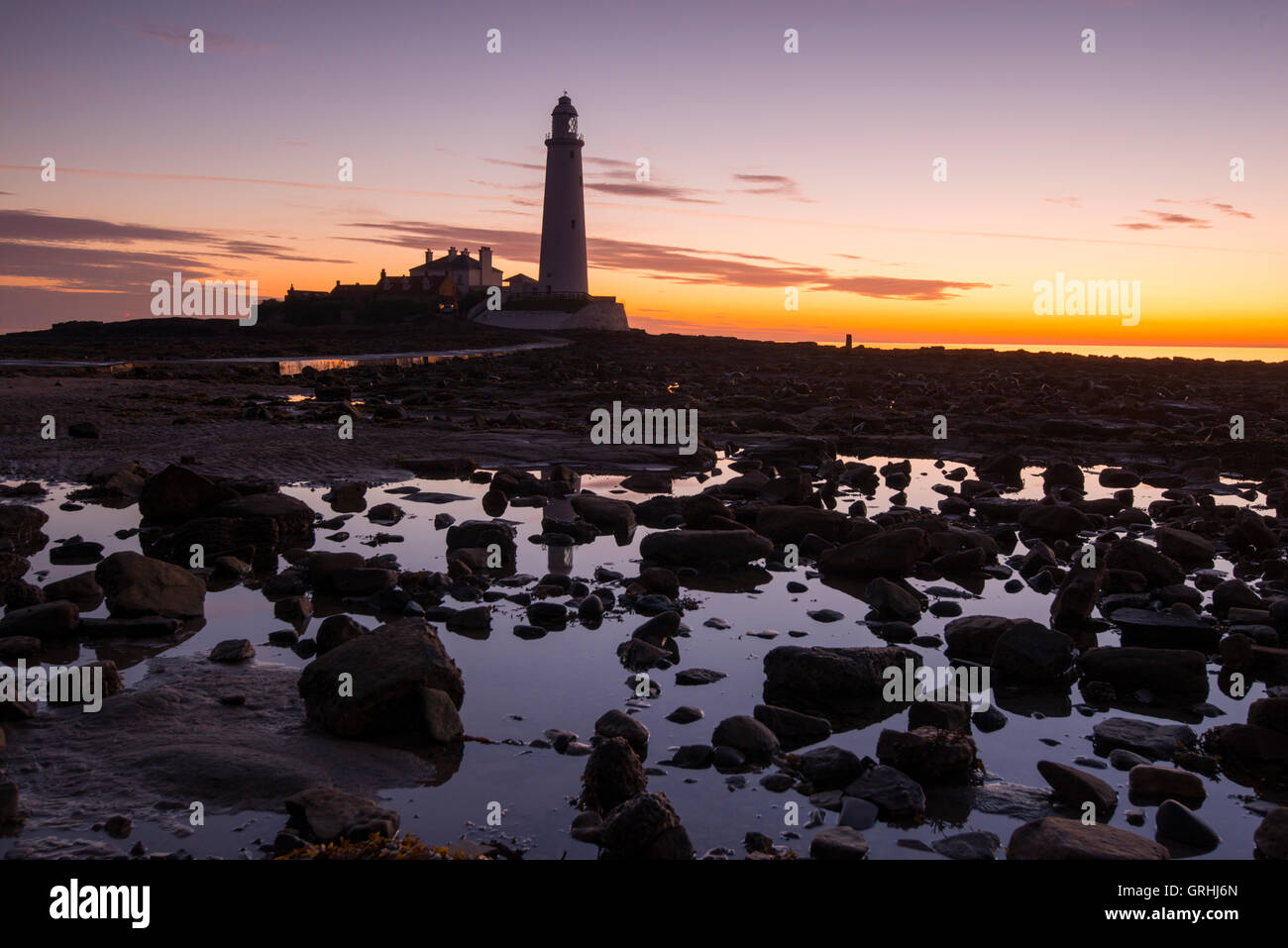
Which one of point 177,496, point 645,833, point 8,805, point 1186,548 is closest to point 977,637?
point 645,833

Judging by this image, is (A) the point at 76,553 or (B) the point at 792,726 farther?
(A) the point at 76,553

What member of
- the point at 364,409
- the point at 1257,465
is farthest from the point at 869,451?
the point at 364,409

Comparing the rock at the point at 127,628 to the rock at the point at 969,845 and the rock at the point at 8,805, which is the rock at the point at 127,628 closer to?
the rock at the point at 8,805

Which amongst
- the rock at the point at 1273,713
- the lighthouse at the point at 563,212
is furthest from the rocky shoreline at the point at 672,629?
the lighthouse at the point at 563,212

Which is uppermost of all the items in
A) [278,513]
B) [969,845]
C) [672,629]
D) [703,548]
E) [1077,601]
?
[278,513]

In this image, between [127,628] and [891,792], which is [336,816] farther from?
[127,628]

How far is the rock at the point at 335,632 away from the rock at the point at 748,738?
2.65 m

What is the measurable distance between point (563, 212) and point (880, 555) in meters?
67.5

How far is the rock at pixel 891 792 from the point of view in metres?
4.39

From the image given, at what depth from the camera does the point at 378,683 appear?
5.08 meters

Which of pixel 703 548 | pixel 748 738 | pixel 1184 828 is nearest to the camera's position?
pixel 1184 828

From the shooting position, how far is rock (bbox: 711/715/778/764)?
4.93 meters

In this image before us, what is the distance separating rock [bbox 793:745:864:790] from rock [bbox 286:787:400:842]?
6.64 ft
